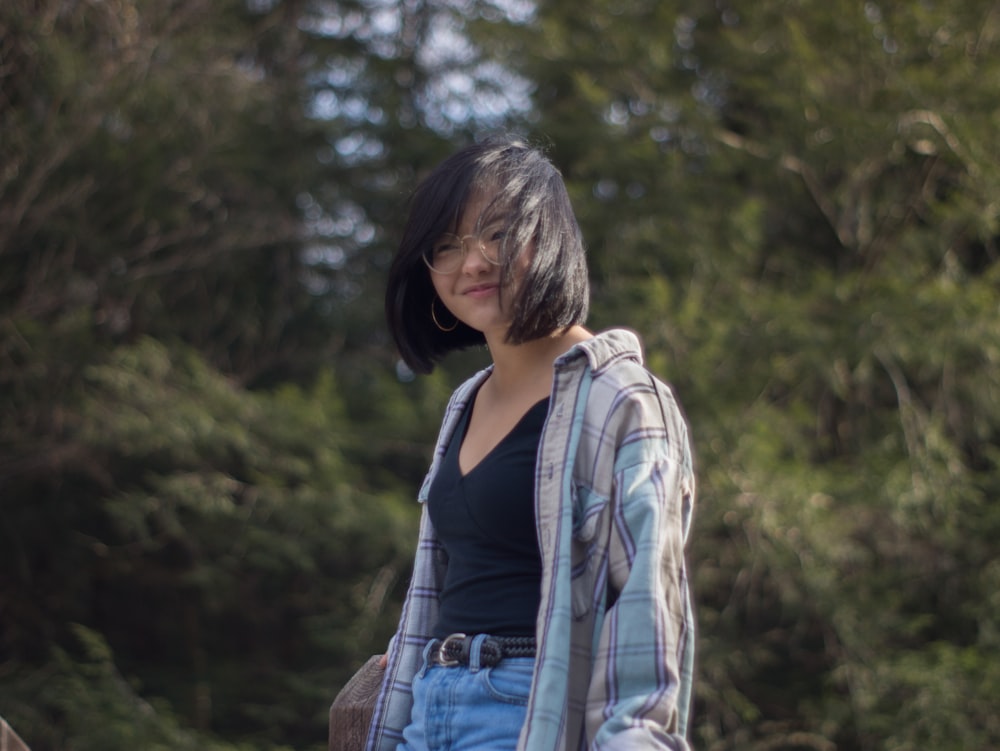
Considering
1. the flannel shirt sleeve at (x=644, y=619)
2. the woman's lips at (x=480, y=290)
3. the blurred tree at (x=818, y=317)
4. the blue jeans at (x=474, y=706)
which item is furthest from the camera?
the blurred tree at (x=818, y=317)

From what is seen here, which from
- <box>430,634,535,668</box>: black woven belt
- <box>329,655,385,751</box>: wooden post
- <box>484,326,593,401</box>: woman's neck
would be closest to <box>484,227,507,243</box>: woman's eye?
<box>484,326,593,401</box>: woman's neck

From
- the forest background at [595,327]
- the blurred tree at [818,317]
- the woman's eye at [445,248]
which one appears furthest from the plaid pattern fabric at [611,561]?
the blurred tree at [818,317]

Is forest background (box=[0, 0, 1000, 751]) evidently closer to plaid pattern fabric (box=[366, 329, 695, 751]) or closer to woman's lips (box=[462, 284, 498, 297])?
woman's lips (box=[462, 284, 498, 297])

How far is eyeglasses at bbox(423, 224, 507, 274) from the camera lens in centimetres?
135

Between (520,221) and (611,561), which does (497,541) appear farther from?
(520,221)

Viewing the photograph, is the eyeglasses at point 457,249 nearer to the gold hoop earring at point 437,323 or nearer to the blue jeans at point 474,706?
the gold hoop earring at point 437,323

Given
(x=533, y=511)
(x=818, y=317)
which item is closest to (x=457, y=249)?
(x=533, y=511)

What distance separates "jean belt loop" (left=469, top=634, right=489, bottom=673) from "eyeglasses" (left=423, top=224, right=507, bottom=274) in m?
0.46

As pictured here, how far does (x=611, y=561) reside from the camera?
117cm

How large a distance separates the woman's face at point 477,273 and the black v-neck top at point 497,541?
0.13m

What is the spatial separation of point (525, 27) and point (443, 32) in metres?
1.02

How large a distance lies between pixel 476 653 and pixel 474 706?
0.06m

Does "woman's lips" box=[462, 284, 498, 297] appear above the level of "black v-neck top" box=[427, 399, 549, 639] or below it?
above

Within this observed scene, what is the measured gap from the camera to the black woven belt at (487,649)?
1271 mm
